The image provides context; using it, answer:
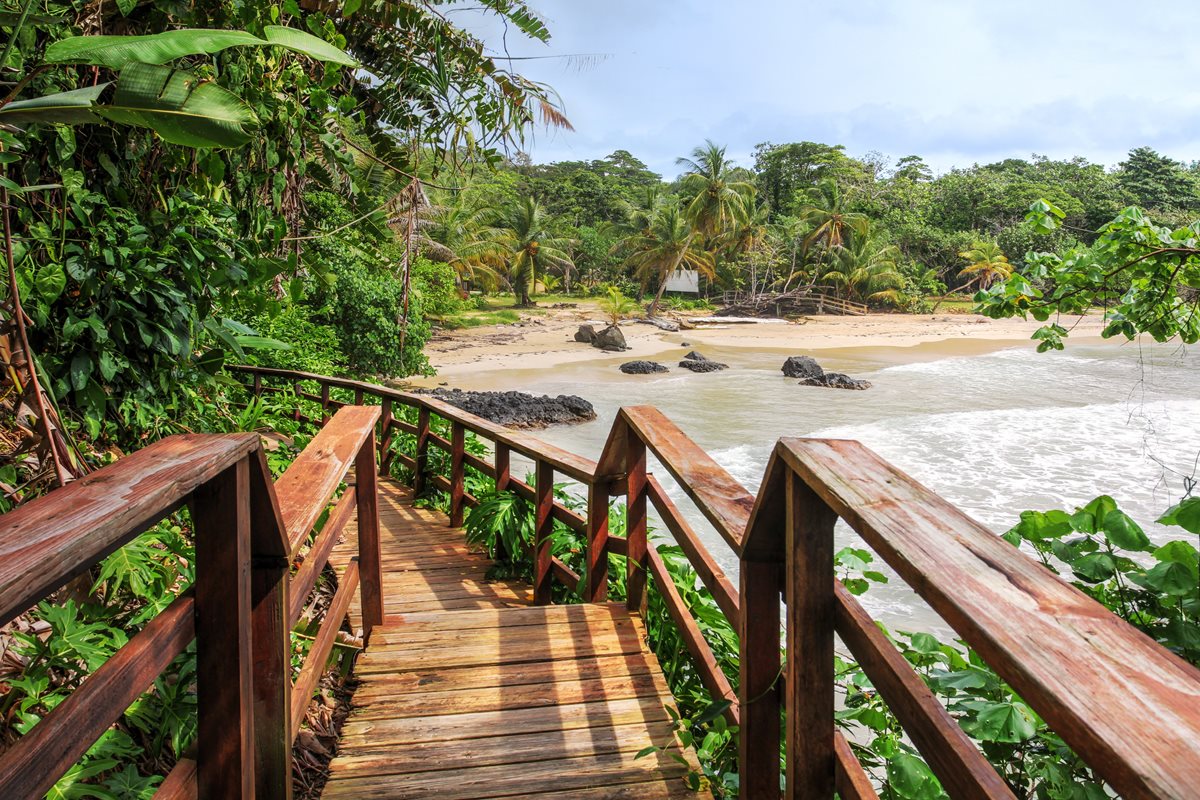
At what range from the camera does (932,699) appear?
37.8 inches

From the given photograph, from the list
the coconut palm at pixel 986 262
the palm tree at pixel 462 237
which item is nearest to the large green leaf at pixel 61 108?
the palm tree at pixel 462 237

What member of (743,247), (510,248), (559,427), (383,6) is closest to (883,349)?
(743,247)

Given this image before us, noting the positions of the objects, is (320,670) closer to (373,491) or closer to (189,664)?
(189,664)

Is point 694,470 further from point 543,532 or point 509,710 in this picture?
point 543,532

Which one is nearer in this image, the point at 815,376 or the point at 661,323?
the point at 815,376

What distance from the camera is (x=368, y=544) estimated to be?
288cm

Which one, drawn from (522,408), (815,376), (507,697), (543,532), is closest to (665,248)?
(815,376)

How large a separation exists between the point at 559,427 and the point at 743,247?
28200mm

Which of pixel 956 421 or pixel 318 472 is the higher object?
pixel 318 472

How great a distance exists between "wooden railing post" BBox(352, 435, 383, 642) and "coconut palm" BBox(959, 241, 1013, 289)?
39.0 meters

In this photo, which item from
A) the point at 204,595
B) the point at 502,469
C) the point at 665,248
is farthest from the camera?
the point at 665,248

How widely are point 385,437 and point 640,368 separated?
53.5 feet

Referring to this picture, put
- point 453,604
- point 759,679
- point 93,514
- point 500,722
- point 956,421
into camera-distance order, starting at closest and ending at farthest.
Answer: point 93,514 < point 759,679 < point 500,722 < point 453,604 < point 956,421

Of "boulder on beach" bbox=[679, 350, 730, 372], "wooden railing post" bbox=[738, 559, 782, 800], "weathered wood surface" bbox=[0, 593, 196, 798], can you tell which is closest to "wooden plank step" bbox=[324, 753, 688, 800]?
"wooden railing post" bbox=[738, 559, 782, 800]
